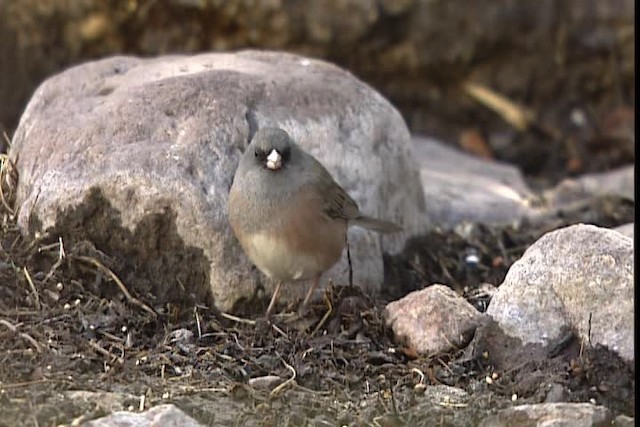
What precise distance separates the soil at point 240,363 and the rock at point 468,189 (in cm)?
125

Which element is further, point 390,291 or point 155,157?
point 390,291

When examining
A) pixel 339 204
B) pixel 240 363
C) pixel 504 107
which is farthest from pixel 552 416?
pixel 504 107

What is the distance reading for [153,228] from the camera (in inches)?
162

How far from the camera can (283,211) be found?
159 inches

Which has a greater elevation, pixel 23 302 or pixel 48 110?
pixel 48 110

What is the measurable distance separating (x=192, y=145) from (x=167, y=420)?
1.38 meters

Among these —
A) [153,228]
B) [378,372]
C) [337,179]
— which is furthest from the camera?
[337,179]

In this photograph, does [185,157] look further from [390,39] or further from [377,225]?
[390,39]

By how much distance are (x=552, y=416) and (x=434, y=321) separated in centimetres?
68

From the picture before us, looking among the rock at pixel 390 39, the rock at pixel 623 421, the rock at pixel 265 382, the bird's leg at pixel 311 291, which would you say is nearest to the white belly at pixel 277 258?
the bird's leg at pixel 311 291

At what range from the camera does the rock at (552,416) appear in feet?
10.4

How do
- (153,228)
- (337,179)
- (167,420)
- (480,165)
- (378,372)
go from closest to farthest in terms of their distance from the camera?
(167,420) < (378,372) < (153,228) < (337,179) < (480,165)

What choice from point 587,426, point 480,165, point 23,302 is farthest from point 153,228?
point 480,165

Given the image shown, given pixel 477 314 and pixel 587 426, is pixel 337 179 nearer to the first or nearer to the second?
pixel 477 314
